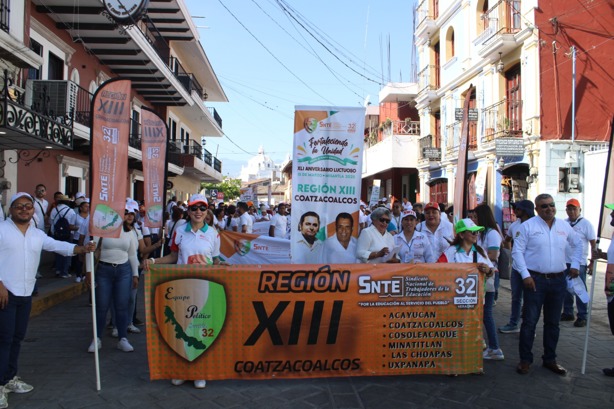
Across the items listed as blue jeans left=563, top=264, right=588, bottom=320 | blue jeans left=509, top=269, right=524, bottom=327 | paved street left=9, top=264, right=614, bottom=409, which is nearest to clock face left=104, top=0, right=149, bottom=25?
paved street left=9, top=264, right=614, bottom=409

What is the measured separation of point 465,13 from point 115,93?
19.2m

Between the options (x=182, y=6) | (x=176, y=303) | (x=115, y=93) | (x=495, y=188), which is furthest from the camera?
(x=182, y=6)

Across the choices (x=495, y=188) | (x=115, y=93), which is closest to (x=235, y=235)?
(x=115, y=93)

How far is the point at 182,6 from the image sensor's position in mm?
20188

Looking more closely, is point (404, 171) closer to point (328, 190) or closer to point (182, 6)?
point (182, 6)

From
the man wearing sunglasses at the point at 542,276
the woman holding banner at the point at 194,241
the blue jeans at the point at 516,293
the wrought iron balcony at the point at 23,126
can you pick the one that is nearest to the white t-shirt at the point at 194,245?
the woman holding banner at the point at 194,241

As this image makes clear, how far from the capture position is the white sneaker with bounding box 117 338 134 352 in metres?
5.92

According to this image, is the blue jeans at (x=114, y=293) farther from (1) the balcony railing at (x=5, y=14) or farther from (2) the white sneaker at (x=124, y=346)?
(1) the balcony railing at (x=5, y=14)

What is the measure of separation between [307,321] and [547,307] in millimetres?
2632

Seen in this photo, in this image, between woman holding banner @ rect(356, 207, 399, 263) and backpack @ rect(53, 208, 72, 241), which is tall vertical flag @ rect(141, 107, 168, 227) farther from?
backpack @ rect(53, 208, 72, 241)

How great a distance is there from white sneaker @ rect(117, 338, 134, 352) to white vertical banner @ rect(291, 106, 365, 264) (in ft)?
7.41

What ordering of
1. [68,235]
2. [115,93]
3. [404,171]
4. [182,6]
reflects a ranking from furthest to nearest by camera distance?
1. [404,171]
2. [182,6]
3. [68,235]
4. [115,93]

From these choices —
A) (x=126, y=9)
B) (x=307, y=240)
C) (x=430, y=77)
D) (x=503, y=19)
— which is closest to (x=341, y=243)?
(x=307, y=240)

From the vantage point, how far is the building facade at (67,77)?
402 inches
